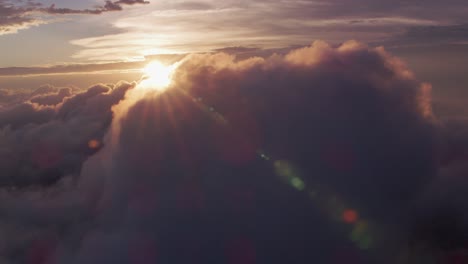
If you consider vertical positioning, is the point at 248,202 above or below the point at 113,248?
above

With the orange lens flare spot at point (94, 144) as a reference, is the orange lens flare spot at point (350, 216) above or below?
above

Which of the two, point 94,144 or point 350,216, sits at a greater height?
point 350,216

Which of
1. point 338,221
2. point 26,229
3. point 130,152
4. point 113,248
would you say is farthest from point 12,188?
point 338,221

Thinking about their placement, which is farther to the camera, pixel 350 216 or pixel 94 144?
pixel 94 144

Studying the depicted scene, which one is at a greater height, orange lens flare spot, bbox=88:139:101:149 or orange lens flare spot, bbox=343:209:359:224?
orange lens flare spot, bbox=343:209:359:224

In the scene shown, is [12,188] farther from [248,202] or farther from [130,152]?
[248,202]

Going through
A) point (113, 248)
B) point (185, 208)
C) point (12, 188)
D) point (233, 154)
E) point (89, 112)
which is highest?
point (233, 154)

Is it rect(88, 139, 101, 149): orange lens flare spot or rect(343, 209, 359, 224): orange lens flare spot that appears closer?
rect(343, 209, 359, 224): orange lens flare spot

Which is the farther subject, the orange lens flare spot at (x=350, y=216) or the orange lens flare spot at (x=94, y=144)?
the orange lens flare spot at (x=94, y=144)
